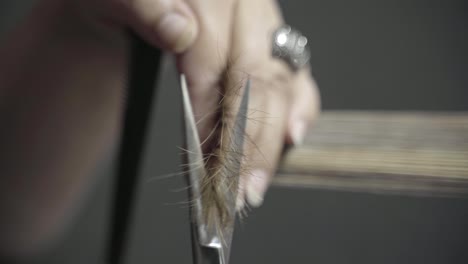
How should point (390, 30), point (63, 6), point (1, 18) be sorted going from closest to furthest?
point (63, 6), point (1, 18), point (390, 30)

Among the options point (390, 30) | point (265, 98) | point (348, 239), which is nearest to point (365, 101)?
point (390, 30)

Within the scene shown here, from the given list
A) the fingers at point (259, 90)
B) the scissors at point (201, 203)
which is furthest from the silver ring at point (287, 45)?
the scissors at point (201, 203)

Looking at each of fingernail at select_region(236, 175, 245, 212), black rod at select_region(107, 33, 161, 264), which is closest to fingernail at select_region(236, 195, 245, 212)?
Answer: fingernail at select_region(236, 175, 245, 212)

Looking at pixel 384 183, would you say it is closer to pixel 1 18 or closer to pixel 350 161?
pixel 350 161

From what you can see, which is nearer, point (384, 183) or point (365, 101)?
point (384, 183)

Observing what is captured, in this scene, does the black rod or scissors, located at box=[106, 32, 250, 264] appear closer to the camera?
scissors, located at box=[106, 32, 250, 264]

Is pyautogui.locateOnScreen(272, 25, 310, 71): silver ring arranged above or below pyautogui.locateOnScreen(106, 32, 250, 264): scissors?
above

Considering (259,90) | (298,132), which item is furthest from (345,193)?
(259,90)

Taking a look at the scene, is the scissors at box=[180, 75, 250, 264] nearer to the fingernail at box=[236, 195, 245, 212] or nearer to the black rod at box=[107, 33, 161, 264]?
the fingernail at box=[236, 195, 245, 212]
